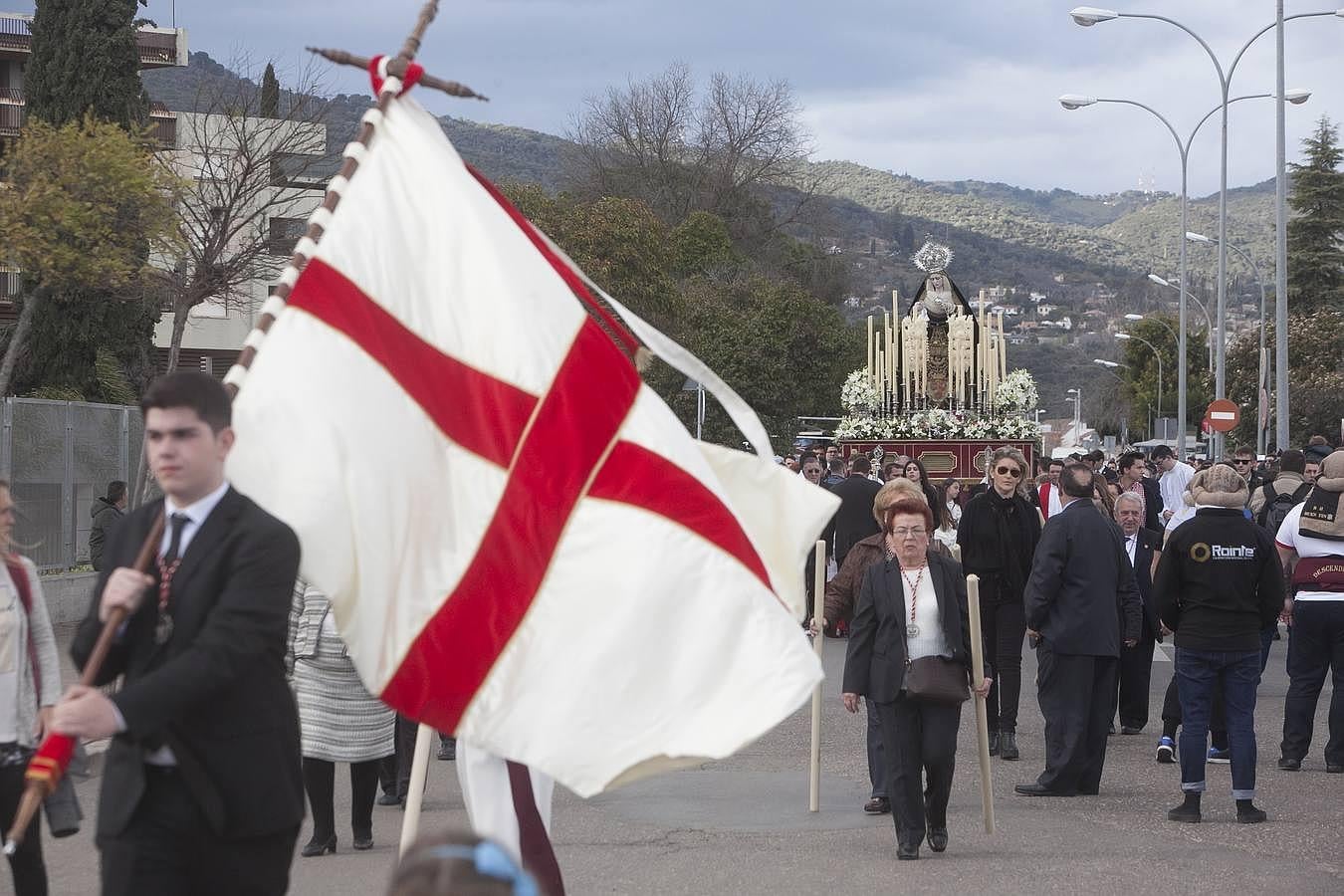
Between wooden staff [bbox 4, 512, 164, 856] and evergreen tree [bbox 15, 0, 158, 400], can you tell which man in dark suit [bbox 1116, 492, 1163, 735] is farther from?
evergreen tree [bbox 15, 0, 158, 400]

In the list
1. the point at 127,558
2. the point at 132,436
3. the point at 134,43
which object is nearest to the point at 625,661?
the point at 127,558

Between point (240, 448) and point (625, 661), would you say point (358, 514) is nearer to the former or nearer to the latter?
point (240, 448)

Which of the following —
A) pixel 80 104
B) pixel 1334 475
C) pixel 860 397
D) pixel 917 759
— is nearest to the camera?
pixel 917 759

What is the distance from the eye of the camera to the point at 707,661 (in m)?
5.28

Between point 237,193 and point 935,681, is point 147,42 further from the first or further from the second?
point 935,681

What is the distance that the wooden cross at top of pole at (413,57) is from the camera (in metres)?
5.64

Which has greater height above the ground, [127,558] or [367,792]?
[127,558]

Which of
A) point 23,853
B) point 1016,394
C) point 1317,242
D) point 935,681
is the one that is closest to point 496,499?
Answer: point 23,853

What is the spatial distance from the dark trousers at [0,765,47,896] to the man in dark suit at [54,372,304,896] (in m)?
2.19

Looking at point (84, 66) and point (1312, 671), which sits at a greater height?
point (84, 66)

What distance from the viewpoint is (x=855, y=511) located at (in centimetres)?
1798

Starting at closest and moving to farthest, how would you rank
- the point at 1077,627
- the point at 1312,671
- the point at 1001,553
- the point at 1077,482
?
the point at 1077,627
the point at 1077,482
the point at 1312,671
the point at 1001,553

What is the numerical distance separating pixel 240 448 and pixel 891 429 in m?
25.9

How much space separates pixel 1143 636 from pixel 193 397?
9644 millimetres
